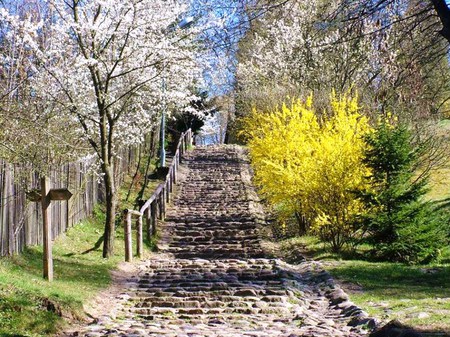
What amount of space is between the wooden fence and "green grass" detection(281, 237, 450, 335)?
5365 mm

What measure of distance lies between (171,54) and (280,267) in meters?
4.77

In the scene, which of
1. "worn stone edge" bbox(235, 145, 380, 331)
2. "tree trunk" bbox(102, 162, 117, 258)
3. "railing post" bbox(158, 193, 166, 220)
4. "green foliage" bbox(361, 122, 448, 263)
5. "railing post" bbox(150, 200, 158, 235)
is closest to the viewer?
"worn stone edge" bbox(235, 145, 380, 331)

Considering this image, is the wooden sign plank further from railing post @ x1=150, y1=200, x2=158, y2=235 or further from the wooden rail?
railing post @ x1=150, y1=200, x2=158, y2=235

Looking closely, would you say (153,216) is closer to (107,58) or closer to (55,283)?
(107,58)

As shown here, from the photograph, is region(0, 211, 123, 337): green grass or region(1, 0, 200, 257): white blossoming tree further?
region(1, 0, 200, 257): white blossoming tree

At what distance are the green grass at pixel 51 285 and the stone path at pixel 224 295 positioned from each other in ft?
1.54

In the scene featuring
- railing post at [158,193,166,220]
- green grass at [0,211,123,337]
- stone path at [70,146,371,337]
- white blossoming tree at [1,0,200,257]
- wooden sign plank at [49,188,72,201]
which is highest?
white blossoming tree at [1,0,200,257]

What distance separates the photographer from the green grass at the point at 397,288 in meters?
7.34

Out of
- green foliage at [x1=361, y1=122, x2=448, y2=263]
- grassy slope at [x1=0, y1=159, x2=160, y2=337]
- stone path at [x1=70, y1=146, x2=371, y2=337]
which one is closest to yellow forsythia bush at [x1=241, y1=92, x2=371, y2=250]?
green foliage at [x1=361, y1=122, x2=448, y2=263]

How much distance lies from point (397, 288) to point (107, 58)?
7.23 metres

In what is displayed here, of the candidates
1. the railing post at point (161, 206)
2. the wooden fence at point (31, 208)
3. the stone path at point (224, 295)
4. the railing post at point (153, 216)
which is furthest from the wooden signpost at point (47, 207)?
the railing post at point (161, 206)

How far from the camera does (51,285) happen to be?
383 inches

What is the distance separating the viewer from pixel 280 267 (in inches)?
501

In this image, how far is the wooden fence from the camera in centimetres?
1072
